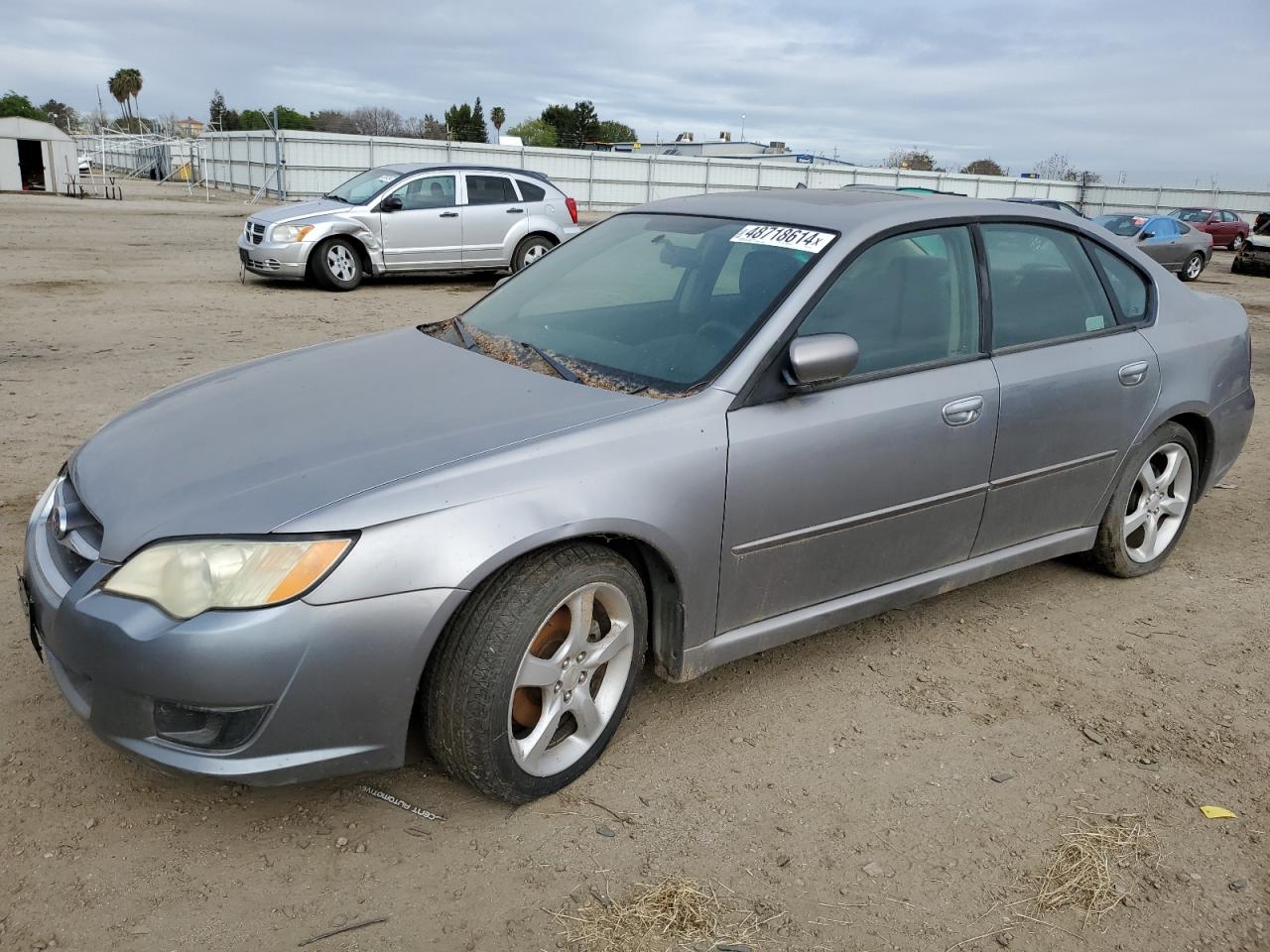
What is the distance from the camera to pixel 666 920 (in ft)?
7.68

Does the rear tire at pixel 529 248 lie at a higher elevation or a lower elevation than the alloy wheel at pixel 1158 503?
higher

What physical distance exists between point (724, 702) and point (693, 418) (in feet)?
3.45

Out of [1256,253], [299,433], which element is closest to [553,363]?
[299,433]

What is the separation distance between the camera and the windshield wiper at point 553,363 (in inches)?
123

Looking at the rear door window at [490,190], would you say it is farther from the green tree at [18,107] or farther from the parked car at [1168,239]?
the green tree at [18,107]

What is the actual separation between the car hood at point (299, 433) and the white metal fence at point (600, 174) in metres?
26.9

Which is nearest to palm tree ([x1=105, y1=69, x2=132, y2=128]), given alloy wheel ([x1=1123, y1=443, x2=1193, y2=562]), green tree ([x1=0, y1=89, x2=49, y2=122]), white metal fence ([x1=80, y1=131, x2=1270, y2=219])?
green tree ([x1=0, y1=89, x2=49, y2=122])

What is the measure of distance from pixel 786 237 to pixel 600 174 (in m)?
34.5

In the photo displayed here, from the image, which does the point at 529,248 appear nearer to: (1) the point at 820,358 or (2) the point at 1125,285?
(2) the point at 1125,285

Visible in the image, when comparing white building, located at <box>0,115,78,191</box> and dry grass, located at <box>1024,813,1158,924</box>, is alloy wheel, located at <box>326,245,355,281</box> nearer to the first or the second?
dry grass, located at <box>1024,813,1158,924</box>

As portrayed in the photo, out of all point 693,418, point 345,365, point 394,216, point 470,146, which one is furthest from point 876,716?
point 470,146

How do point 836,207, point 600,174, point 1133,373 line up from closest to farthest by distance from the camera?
point 836,207, point 1133,373, point 600,174

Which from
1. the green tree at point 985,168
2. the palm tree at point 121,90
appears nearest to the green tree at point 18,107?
the palm tree at point 121,90

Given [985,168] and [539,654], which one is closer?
[539,654]
